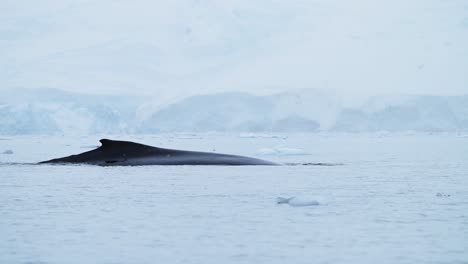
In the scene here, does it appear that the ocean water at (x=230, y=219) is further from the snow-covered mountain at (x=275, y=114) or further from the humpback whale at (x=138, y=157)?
the snow-covered mountain at (x=275, y=114)

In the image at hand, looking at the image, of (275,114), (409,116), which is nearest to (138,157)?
(409,116)

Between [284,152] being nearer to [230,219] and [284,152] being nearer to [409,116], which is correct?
[230,219]

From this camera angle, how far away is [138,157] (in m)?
14.9

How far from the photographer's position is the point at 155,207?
782 cm

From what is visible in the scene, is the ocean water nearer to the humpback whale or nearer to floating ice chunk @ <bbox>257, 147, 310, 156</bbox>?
the humpback whale

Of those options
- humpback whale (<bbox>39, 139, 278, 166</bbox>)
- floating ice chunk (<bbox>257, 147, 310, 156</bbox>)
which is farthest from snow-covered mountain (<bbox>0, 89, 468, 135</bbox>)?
humpback whale (<bbox>39, 139, 278, 166</bbox>)

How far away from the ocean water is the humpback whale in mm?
2695

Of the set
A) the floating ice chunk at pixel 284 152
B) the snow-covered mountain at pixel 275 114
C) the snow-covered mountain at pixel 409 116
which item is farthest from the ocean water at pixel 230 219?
the snow-covered mountain at pixel 409 116

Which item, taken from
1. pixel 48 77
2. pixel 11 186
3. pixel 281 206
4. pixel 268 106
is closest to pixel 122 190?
pixel 11 186

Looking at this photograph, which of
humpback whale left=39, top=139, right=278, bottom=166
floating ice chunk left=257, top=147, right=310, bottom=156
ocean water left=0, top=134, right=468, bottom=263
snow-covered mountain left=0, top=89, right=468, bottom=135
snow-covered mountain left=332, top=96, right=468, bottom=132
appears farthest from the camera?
snow-covered mountain left=332, top=96, right=468, bottom=132

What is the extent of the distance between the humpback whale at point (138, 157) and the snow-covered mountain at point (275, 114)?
130 feet

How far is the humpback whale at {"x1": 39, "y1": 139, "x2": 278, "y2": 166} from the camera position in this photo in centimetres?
1469

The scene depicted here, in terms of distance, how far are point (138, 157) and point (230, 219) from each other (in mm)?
8317

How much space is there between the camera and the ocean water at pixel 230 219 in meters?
5.14
